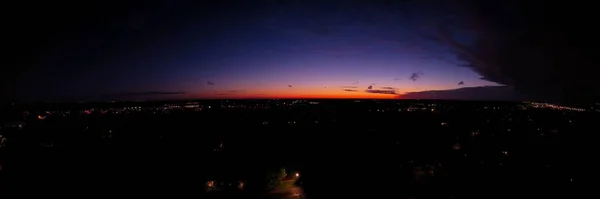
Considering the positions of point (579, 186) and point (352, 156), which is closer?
point (579, 186)

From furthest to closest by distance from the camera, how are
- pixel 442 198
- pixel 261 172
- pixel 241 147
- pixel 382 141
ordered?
1. pixel 382 141
2. pixel 241 147
3. pixel 261 172
4. pixel 442 198

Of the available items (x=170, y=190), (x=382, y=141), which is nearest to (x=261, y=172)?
(x=170, y=190)

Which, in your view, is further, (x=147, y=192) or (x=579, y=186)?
(x=579, y=186)

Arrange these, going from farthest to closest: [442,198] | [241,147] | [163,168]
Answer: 1. [241,147]
2. [163,168]
3. [442,198]

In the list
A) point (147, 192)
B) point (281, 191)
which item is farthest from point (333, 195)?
point (147, 192)

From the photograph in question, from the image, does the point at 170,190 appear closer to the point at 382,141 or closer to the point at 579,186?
the point at 579,186

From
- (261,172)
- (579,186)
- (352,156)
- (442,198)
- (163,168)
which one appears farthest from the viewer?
(352,156)

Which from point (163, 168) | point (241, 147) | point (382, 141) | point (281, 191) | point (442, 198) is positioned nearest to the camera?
point (442, 198)

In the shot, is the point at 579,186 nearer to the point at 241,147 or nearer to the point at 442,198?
the point at 442,198
